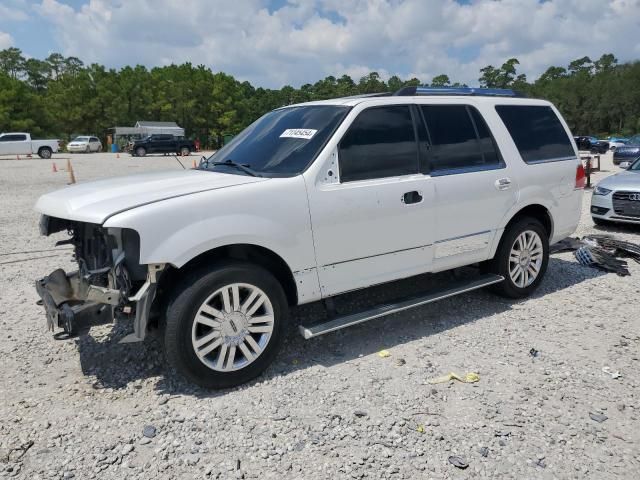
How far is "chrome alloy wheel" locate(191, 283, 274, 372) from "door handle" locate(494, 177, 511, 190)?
253 cm

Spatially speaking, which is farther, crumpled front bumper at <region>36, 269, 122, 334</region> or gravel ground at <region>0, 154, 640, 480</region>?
crumpled front bumper at <region>36, 269, 122, 334</region>

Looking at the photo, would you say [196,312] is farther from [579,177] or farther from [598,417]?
[579,177]

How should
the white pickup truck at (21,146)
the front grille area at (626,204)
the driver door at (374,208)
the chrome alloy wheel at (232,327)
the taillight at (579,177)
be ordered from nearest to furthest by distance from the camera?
1. the chrome alloy wheel at (232,327)
2. the driver door at (374,208)
3. the taillight at (579,177)
4. the front grille area at (626,204)
5. the white pickup truck at (21,146)

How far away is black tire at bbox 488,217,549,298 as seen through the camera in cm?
502

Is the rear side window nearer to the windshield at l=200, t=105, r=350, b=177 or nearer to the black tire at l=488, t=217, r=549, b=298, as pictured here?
the black tire at l=488, t=217, r=549, b=298

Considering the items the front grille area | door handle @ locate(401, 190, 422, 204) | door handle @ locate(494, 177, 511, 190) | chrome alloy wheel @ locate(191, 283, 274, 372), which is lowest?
the front grille area

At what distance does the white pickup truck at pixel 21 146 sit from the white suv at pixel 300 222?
38.7m

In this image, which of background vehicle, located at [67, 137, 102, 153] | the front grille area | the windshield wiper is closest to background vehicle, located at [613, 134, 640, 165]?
the front grille area

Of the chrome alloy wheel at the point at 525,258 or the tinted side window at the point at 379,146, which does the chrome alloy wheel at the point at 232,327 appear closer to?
the tinted side window at the point at 379,146

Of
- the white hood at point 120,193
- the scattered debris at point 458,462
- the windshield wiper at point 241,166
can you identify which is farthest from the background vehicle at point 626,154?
the scattered debris at point 458,462

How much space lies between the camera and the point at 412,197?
417cm

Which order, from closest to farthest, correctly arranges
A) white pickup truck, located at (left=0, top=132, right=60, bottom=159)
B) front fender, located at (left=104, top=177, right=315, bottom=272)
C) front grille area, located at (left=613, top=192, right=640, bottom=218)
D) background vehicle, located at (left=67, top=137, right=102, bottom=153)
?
front fender, located at (left=104, top=177, right=315, bottom=272) → front grille area, located at (left=613, top=192, right=640, bottom=218) → white pickup truck, located at (left=0, top=132, right=60, bottom=159) → background vehicle, located at (left=67, top=137, right=102, bottom=153)

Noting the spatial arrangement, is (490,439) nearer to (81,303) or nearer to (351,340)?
(351,340)

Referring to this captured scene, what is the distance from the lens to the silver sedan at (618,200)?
8.36m
